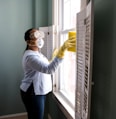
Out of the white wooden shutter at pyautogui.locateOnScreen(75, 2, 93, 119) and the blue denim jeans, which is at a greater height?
the white wooden shutter at pyautogui.locateOnScreen(75, 2, 93, 119)

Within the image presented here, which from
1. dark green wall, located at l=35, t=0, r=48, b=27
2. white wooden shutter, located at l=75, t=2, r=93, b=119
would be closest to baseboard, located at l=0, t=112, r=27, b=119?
dark green wall, located at l=35, t=0, r=48, b=27

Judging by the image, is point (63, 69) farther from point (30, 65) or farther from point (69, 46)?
point (69, 46)

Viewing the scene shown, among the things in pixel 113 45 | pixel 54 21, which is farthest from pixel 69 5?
pixel 113 45

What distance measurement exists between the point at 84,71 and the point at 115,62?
0.73 feet

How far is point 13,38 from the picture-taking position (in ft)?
10.0

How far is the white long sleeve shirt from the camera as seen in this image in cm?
182

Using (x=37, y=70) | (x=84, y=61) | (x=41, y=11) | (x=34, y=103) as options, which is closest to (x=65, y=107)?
(x=34, y=103)

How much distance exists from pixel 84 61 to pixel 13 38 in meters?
2.08

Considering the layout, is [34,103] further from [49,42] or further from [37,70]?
[49,42]

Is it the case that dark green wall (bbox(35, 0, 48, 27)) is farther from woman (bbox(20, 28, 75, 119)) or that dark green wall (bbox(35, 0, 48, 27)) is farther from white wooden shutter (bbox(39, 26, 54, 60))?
woman (bbox(20, 28, 75, 119))

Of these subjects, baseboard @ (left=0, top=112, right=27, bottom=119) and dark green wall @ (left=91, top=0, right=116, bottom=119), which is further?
baseboard @ (left=0, top=112, right=27, bottom=119)

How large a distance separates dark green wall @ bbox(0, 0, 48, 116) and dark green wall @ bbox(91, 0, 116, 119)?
1.85m

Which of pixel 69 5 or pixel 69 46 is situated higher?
pixel 69 5

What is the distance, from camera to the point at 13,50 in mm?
3084
